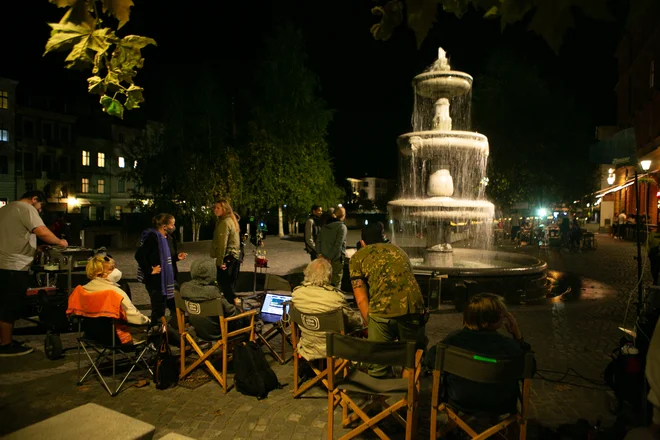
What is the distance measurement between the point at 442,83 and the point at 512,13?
34.5ft

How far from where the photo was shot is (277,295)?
6.79 m

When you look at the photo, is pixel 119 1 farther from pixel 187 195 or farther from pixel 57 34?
pixel 187 195

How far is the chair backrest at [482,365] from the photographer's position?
335 centimetres

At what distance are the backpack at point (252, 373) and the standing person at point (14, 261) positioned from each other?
3199mm

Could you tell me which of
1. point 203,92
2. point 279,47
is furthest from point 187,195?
point 279,47

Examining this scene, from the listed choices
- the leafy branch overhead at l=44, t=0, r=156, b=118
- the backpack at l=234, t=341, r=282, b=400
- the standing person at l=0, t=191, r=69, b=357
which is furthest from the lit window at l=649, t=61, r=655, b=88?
the leafy branch overhead at l=44, t=0, r=156, b=118

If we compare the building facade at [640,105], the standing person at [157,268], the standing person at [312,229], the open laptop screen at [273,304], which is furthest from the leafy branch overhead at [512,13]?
the building facade at [640,105]

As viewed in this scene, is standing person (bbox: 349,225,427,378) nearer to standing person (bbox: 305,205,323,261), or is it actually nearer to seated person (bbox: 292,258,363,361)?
seated person (bbox: 292,258,363,361)

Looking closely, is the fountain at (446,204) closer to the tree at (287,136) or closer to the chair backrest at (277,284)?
the chair backrest at (277,284)

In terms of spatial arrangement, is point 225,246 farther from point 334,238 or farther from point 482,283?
point 482,283

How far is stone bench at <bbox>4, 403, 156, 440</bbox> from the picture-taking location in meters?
2.78

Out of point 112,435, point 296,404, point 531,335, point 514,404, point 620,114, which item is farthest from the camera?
point 620,114

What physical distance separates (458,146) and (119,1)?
33.2ft

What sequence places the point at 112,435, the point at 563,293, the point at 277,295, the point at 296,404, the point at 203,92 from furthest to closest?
the point at 203,92
the point at 563,293
the point at 277,295
the point at 296,404
the point at 112,435
